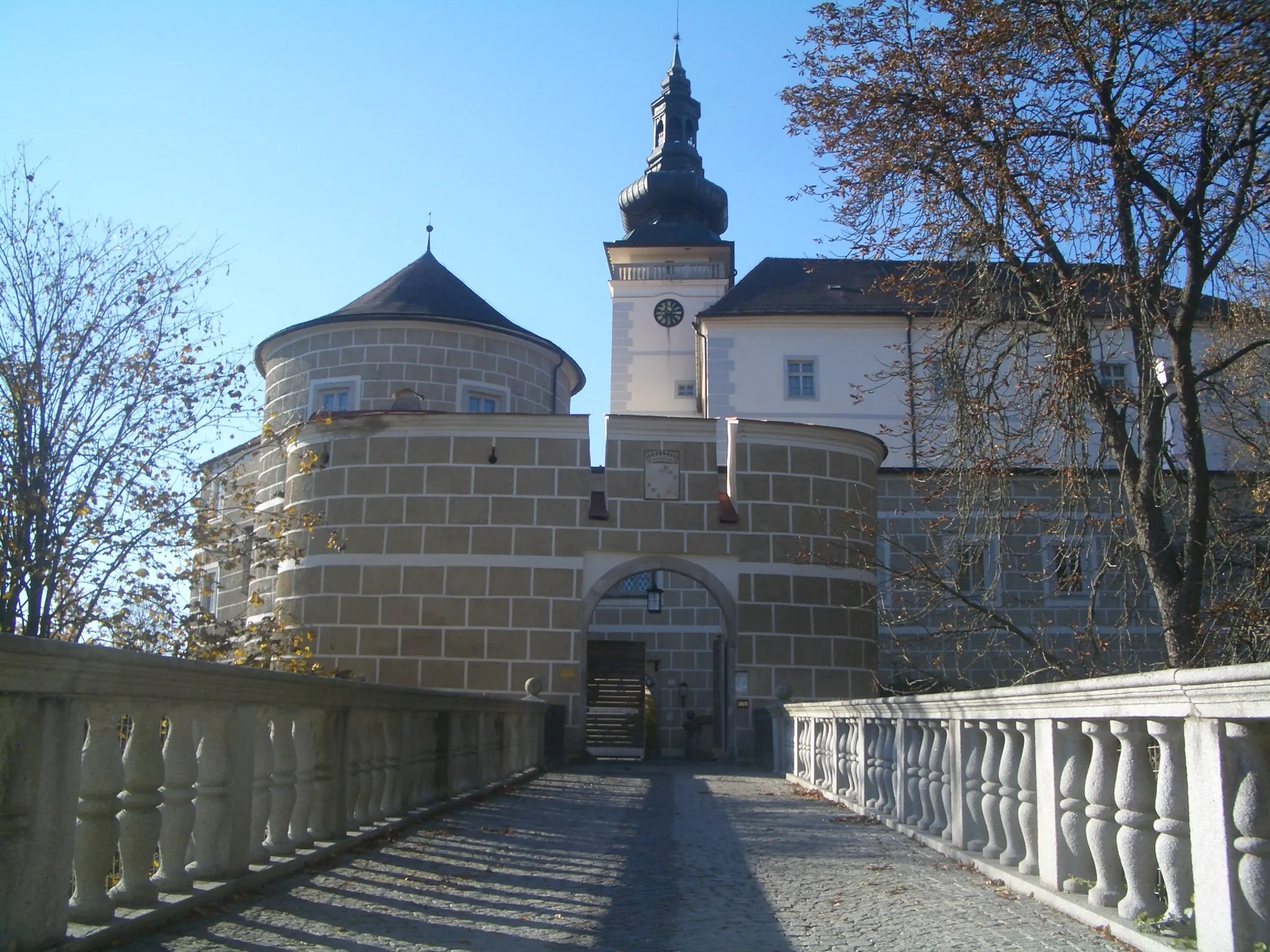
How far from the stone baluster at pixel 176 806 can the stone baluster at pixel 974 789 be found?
4.21 m

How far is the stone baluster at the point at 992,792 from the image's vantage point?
671cm

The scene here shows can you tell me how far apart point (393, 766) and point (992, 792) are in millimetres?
4210

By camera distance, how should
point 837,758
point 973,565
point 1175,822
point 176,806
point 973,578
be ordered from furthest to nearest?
point 973,578 → point 973,565 → point 837,758 → point 176,806 → point 1175,822

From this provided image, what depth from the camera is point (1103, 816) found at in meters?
5.06

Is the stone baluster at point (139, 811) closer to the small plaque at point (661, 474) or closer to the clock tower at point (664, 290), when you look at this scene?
the small plaque at point (661, 474)

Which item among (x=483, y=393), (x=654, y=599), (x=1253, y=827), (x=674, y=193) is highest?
(x=674, y=193)

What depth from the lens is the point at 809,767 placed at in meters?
14.7

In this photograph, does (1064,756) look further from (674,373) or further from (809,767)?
(674,373)

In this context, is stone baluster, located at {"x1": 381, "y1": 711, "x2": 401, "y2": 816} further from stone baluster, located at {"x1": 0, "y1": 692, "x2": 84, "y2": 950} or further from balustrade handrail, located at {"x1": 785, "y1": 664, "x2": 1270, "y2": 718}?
stone baluster, located at {"x1": 0, "y1": 692, "x2": 84, "y2": 950}

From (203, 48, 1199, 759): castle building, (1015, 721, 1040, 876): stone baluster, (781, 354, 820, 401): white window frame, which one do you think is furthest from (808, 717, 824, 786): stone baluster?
(781, 354, 820, 401): white window frame

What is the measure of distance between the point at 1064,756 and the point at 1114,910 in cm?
76

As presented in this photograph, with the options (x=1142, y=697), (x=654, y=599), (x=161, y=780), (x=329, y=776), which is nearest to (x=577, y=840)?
(x=329, y=776)

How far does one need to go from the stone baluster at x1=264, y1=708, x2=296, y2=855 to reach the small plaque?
558 inches

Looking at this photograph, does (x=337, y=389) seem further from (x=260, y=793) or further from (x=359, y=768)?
(x=260, y=793)
